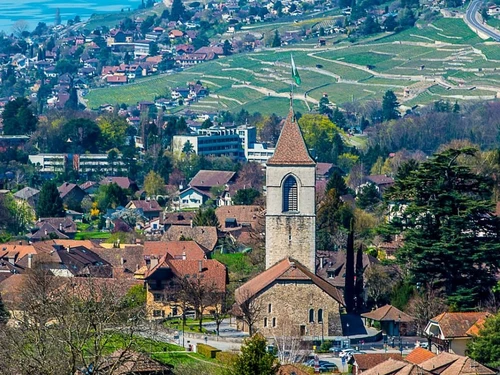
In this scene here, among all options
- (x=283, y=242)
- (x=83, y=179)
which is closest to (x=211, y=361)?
(x=283, y=242)

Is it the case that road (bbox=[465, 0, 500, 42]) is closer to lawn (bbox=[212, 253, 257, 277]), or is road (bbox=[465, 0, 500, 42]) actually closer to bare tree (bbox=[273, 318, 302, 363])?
lawn (bbox=[212, 253, 257, 277])

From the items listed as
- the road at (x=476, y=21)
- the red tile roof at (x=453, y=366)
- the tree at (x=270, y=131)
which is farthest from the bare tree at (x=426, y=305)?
the road at (x=476, y=21)

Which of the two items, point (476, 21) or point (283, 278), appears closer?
point (283, 278)

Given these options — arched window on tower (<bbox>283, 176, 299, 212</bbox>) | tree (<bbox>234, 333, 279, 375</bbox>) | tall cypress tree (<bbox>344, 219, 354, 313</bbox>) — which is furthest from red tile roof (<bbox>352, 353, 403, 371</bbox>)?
arched window on tower (<bbox>283, 176, 299, 212</bbox>)

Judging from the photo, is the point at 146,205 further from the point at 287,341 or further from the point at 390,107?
the point at 390,107

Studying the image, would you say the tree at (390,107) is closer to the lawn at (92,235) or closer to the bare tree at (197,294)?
the lawn at (92,235)

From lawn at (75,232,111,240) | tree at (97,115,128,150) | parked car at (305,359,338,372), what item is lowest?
parked car at (305,359,338,372)

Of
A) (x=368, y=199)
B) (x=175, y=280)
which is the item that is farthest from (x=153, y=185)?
(x=175, y=280)
